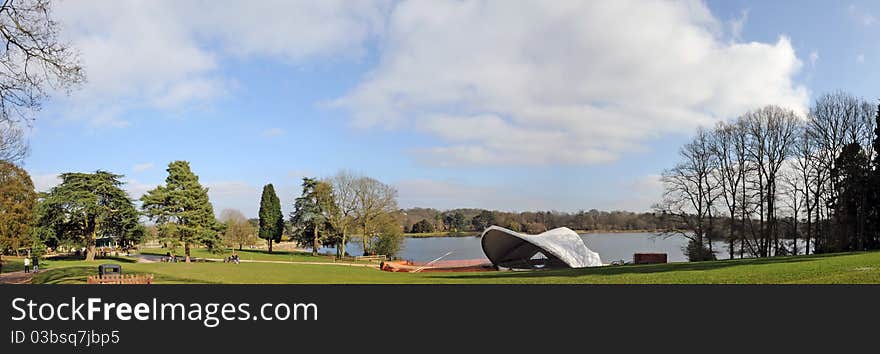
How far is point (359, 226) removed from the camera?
49781 mm

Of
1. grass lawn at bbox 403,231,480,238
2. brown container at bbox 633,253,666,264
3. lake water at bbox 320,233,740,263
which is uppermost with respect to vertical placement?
brown container at bbox 633,253,666,264

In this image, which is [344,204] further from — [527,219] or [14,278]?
[527,219]

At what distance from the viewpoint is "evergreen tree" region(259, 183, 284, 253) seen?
190 ft

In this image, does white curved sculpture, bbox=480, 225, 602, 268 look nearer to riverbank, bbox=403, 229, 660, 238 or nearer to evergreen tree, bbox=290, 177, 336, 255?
evergreen tree, bbox=290, 177, 336, 255

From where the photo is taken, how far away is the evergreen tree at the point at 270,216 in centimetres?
5803

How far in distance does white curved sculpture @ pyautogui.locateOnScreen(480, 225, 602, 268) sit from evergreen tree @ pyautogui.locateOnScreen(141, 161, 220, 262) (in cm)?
1986

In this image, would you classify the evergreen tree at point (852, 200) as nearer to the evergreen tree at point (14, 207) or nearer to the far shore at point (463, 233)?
the evergreen tree at point (14, 207)

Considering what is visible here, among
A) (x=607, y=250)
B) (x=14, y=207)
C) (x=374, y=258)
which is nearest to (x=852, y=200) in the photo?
(x=607, y=250)

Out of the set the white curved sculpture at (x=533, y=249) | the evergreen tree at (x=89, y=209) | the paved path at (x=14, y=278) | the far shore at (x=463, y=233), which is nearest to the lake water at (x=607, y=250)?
the white curved sculpture at (x=533, y=249)

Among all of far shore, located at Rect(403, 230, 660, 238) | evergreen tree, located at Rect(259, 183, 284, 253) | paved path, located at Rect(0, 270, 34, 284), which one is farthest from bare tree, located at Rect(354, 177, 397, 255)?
far shore, located at Rect(403, 230, 660, 238)

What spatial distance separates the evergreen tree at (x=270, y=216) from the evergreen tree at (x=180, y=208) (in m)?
19.6
